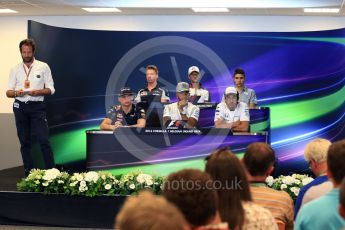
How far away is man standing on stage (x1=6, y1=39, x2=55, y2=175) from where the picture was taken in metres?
6.45

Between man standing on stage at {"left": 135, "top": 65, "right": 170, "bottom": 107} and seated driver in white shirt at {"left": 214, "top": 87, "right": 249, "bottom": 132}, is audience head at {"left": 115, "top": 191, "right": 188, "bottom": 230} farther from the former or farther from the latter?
man standing on stage at {"left": 135, "top": 65, "right": 170, "bottom": 107}

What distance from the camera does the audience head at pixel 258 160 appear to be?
8.87ft

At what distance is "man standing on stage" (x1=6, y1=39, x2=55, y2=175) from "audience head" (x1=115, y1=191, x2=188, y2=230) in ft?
17.8

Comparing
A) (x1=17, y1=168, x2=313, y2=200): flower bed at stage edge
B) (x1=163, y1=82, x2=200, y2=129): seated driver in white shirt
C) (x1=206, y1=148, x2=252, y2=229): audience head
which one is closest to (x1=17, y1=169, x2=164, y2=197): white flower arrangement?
(x1=17, y1=168, x2=313, y2=200): flower bed at stage edge

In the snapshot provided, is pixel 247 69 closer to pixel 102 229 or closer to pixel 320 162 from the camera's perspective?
pixel 102 229

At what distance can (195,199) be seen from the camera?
5.58ft

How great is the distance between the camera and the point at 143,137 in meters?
5.94

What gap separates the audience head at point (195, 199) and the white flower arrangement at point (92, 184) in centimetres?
367

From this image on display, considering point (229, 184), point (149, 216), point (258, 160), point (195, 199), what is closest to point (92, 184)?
point (258, 160)

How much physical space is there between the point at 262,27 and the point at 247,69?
5.21 meters

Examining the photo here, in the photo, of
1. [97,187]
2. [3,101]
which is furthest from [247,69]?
[3,101]

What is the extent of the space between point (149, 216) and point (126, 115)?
544 centimetres

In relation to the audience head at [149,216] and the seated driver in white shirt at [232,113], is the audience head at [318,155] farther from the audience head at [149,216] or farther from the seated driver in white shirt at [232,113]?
the seated driver in white shirt at [232,113]

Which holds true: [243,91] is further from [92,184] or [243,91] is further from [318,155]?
[318,155]
